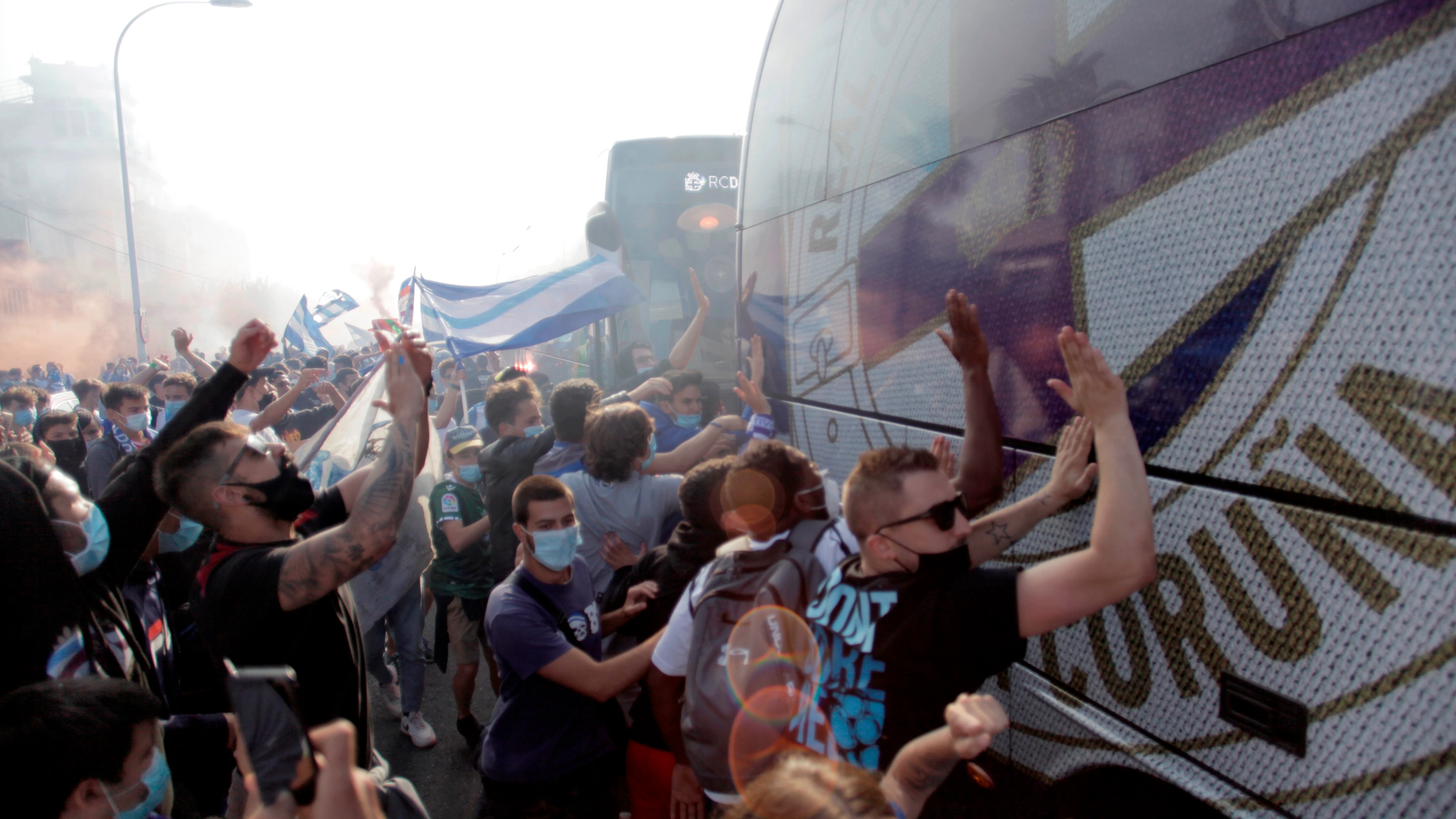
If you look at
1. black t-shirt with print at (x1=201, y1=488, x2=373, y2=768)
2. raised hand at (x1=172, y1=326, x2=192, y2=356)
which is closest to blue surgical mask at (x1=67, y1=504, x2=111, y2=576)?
black t-shirt with print at (x1=201, y1=488, x2=373, y2=768)

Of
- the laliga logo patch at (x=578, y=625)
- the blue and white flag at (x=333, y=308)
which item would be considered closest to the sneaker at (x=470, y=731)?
the laliga logo patch at (x=578, y=625)

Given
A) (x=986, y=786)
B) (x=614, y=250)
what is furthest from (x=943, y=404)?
(x=614, y=250)

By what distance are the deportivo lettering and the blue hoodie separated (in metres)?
3.12

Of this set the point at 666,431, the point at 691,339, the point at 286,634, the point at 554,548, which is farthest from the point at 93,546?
the point at 691,339

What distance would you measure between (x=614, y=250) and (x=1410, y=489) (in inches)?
330

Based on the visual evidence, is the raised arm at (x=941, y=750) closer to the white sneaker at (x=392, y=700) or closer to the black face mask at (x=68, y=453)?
the white sneaker at (x=392, y=700)

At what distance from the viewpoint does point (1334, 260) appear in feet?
3.99

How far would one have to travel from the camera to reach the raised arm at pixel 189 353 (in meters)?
5.39

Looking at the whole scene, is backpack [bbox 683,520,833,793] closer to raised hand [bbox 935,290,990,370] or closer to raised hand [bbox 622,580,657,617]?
raised hand [bbox 622,580,657,617]

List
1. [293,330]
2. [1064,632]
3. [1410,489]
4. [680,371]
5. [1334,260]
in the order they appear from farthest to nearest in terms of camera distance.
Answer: [293,330] → [680,371] → [1064,632] → [1334,260] → [1410,489]

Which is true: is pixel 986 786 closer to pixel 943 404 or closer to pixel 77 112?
pixel 943 404

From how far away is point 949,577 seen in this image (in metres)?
1.68

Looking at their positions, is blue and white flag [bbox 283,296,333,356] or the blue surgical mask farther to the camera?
blue and white flag [bbox 283,296,333,356]

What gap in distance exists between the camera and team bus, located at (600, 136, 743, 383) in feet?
30.3
